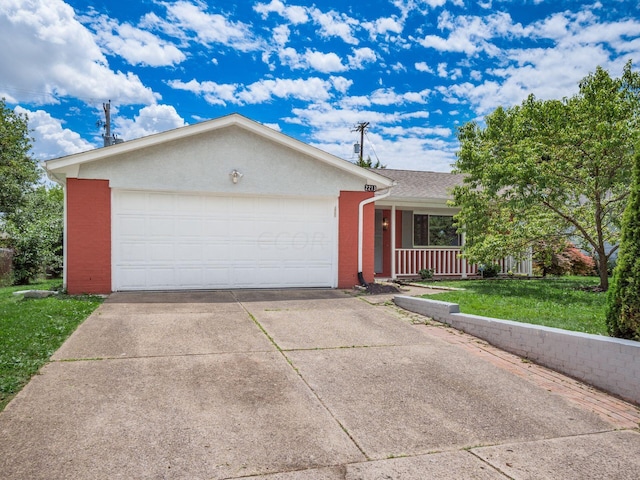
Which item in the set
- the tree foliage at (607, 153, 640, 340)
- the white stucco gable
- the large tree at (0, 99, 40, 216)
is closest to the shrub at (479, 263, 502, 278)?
the white stucco gable

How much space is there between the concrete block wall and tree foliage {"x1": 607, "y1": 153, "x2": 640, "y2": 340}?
19 centimetres

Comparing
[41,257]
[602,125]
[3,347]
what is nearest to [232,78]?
[41,257]

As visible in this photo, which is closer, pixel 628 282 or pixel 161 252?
pixel 628 282

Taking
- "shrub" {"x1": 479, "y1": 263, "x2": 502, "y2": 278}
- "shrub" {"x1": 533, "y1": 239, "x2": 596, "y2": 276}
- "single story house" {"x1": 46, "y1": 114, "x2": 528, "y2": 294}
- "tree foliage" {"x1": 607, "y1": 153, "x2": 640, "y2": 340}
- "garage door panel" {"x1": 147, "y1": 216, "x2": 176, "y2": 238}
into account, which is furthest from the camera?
"shrub" {"x1": 533, "y1": 239, "x2": 596, "y2": 276}

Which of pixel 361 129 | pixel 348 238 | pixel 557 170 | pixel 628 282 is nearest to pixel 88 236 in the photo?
pixel 348 238

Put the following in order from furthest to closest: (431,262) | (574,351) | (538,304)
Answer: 1. (431,262)
2. (538,304)
3. (574,351)

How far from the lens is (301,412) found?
12.6 feet

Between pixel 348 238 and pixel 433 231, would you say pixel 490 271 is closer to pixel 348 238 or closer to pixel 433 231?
pixel 433 231

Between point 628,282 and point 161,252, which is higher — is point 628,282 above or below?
below

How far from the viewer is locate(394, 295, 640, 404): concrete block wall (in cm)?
457

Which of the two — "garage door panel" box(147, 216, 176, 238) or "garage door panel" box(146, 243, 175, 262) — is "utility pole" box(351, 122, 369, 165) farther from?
"garage door panel" box(146, 243, 175, 262)

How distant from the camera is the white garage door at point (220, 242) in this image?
950cm

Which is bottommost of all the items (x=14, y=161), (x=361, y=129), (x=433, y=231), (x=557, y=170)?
(x=433, y=231)

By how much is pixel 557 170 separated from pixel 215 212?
25.4 feet
